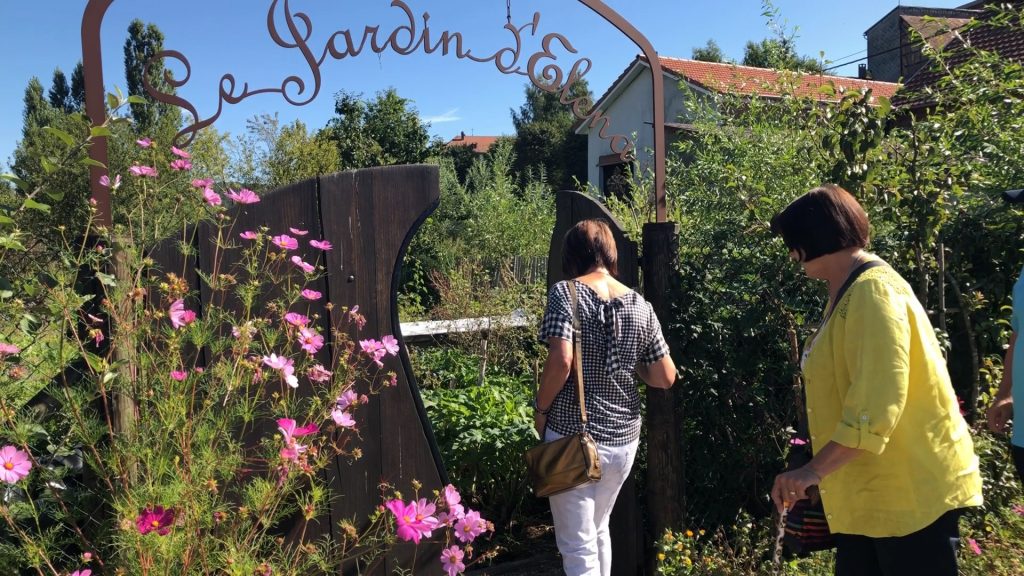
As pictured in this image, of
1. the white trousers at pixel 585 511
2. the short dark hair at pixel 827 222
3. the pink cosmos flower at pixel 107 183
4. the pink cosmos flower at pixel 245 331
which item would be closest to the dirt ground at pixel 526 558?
the white trousers at pixel 585 511

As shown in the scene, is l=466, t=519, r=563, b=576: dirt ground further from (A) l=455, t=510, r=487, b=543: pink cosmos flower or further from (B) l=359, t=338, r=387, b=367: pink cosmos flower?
(B) l=359, t=338, r=387, b=367: pink cosmos flower

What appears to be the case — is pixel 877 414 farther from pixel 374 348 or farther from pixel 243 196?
pixel 243 196

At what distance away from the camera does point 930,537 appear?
5.65ft

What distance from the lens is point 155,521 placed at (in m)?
1.42

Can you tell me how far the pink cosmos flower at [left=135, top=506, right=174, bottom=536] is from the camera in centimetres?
141

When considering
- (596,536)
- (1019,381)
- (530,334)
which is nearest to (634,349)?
(596,536)

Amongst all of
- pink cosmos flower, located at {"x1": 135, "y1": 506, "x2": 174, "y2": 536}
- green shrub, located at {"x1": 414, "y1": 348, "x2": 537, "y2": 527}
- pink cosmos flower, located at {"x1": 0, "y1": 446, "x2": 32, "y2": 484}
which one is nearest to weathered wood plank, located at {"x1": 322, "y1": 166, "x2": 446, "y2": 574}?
green shrub, located at {"x1": 414, "y1": 348, "x2": 537, "y2": 527}

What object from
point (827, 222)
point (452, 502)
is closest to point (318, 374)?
point (452, 502)

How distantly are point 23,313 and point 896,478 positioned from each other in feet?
6.69

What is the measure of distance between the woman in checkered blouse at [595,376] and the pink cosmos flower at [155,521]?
1147 millimetres

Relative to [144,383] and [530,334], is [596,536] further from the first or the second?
[530,334]

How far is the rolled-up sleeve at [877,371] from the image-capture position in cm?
160

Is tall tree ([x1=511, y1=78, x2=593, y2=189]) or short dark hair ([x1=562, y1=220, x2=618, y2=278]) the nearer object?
short dark hair ([x1=562, y1=220, x2=618, y2=278])

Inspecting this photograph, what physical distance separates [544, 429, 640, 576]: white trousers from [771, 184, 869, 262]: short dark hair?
3.00ft
